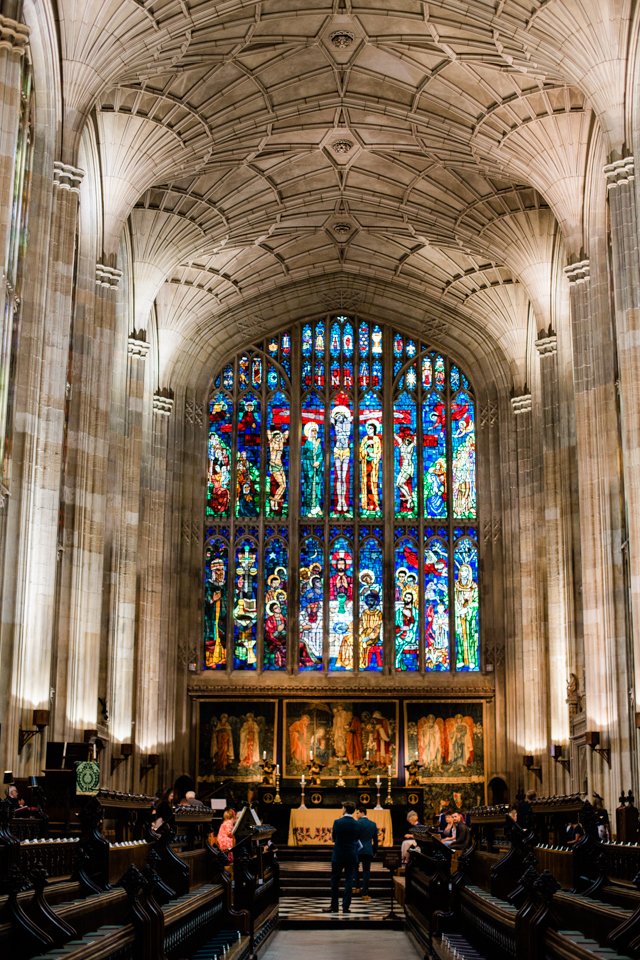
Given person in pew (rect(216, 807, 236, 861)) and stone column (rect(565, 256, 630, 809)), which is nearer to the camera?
person in pew (rect(216, 807, 236, 861))

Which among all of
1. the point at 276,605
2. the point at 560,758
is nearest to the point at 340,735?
the point at 276,605

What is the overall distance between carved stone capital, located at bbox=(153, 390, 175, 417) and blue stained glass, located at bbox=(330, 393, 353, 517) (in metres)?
4.40

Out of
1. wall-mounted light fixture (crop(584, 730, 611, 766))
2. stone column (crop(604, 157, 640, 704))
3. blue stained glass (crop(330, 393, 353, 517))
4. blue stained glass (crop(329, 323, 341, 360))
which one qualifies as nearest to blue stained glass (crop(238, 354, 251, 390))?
blue stained glass (crop(329, 323, 341, 360))

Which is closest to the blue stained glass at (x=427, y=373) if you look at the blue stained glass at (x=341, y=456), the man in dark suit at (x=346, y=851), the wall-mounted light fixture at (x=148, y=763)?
the blue stained glass at (x=341, y=456)

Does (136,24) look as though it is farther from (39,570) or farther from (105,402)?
→ (39,570)

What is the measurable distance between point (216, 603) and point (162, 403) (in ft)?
17.0

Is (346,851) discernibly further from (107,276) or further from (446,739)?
(446,739)

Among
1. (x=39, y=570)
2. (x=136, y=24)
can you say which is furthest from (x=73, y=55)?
(x=39, y=570)

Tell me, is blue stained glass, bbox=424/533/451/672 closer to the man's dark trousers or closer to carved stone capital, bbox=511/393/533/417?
carved stone capital, bbox=511/393/533/417

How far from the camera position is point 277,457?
1266 inches

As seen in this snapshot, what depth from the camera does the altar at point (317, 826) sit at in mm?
25781

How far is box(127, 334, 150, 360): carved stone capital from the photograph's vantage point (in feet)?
91.1

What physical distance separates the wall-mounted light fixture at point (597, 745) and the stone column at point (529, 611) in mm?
6610

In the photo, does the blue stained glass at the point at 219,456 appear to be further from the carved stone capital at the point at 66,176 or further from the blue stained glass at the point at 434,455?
the carved stone capital at the point at 66,176
